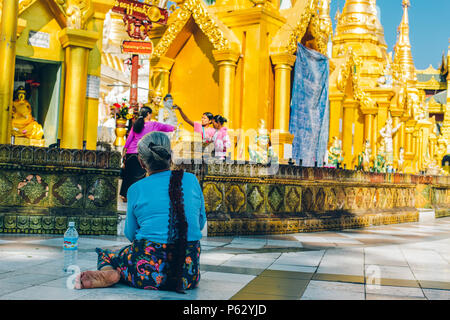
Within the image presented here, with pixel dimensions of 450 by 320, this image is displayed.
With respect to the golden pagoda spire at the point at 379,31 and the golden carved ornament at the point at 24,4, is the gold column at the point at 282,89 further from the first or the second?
the golden pagoda spire at the point at 379,31

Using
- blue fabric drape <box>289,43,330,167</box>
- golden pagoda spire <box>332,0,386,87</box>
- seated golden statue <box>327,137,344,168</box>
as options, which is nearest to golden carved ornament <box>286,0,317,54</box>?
blue fabric drape <box>289,43,330,167</box>

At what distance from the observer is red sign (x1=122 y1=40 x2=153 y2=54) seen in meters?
11.9

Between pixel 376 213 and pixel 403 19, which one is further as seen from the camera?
pixel 403 19

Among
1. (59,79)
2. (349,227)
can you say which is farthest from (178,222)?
(59,79)

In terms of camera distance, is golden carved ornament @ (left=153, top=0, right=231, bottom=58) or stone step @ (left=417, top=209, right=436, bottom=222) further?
stone step @ (left=417, top=209, right=436, bottom=222)

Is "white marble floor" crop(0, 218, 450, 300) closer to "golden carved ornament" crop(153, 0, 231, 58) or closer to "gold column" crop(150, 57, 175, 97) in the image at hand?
"golden carved ornament" crop(153, 0, 231, 58)

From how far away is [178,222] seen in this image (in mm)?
4324

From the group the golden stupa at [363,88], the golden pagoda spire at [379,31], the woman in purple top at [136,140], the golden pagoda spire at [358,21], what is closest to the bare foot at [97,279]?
the woman in purple top at [136,140]

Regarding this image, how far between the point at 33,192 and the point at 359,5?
77.3 feet

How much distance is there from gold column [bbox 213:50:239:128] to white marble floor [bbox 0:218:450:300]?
21.5 feet

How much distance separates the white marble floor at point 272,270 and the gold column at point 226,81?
656 cm

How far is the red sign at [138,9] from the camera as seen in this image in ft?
43.0

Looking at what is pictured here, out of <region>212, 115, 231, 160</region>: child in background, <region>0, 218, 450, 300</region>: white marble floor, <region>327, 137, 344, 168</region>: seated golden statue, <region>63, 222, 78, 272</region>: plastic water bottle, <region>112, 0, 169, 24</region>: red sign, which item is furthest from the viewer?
<region>327, 137, 344, 168</region>: seated golden statue
